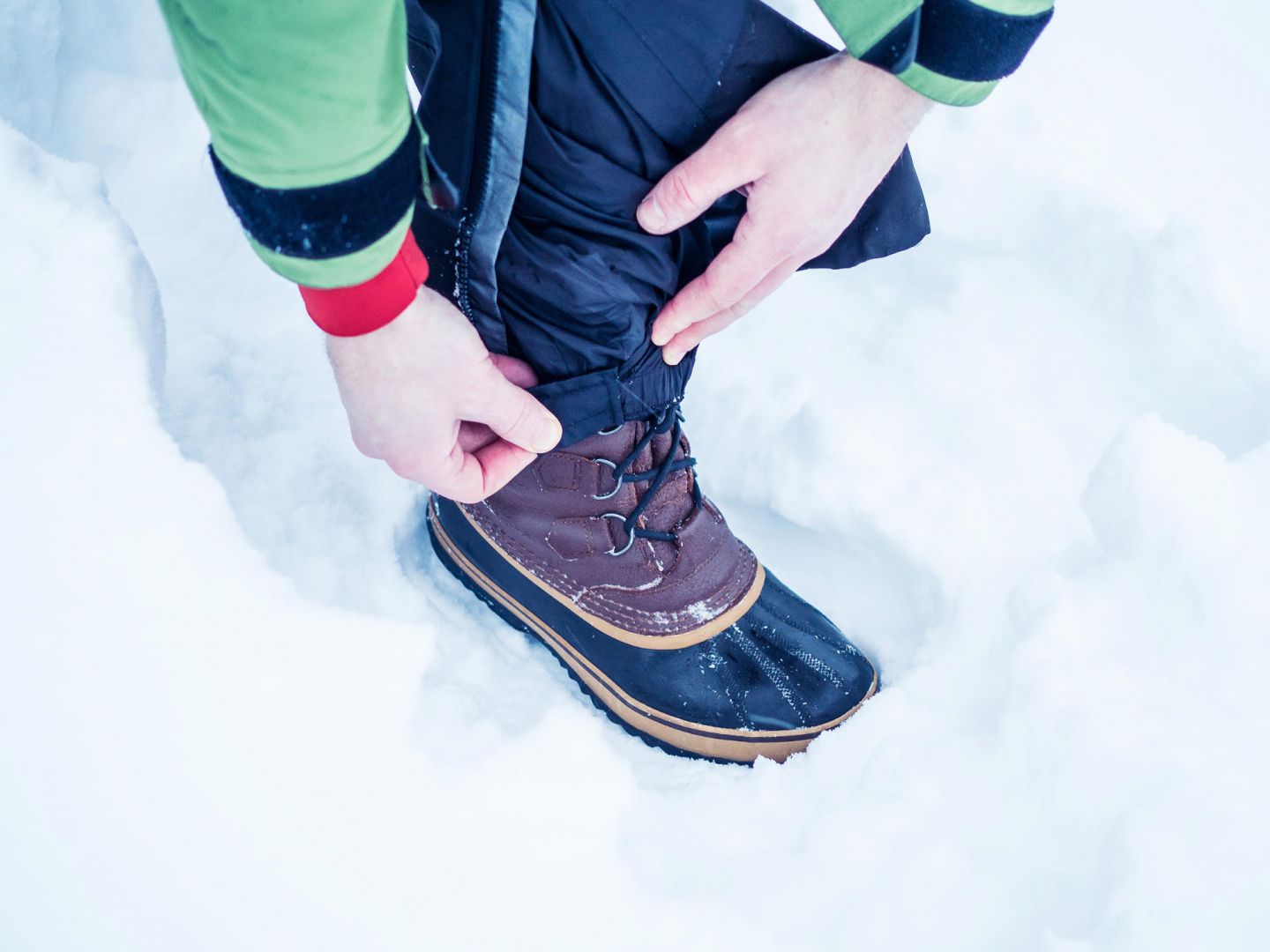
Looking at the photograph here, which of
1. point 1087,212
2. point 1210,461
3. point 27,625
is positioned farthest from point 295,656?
point 1087,212

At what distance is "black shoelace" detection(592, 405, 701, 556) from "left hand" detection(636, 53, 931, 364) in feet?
0.73

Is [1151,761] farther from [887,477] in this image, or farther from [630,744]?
[630,744]

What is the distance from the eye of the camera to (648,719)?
0.89 metres

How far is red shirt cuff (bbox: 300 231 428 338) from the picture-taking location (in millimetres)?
533

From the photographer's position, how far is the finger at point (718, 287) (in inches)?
26.3

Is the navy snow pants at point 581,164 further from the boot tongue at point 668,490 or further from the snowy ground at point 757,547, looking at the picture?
the snowy ground at point 757,547

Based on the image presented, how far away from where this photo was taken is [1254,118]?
4.07 ft

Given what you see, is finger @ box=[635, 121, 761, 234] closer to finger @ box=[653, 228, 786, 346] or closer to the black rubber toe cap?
finger @ box=[653, 228, 786, 346]

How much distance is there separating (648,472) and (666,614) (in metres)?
0.16

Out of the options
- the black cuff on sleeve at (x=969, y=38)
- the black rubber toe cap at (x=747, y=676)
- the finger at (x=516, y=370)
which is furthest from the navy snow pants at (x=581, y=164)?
the black rubber toe cap at (x=747, y=676)

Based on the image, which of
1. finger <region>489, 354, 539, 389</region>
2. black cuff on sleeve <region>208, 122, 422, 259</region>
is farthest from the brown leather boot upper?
black cuff on sleeve <region>208, 122, 422, 259</region>

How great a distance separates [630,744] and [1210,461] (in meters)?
0.71

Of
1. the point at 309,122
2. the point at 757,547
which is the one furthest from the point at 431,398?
the point at 757,547

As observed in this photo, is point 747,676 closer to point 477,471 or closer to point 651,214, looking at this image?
point 477,471
